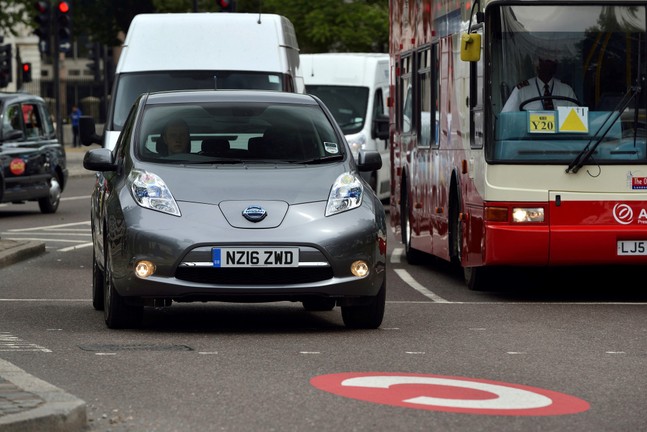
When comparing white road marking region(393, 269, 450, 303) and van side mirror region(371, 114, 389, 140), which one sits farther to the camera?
van side mirror region(371, 114, 389, 140)

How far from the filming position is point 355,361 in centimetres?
988

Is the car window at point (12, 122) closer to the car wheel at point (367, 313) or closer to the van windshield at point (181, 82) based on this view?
the van windshield at point (181, 82)

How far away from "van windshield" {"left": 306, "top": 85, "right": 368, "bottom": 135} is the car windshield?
1730 cm

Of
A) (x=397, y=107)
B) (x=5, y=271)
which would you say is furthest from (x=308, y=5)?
(x=5, y=271)

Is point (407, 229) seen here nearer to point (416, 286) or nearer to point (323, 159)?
point (416, 286)

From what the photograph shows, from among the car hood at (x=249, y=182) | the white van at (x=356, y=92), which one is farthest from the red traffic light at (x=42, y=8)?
the car hood at (x=249, y=182)

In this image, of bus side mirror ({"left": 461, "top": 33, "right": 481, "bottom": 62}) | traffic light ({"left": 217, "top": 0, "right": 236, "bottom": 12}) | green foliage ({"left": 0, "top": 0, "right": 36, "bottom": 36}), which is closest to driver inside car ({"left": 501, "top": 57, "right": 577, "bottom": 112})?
bus side mirror ({"left": 461, "top": 33, "right": 481, "bottom": 62})

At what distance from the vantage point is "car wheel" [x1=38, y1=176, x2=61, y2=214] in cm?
2869

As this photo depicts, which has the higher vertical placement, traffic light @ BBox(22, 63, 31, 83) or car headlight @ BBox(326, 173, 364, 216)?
car headlight @ BBox(326, 173, 364, 216)

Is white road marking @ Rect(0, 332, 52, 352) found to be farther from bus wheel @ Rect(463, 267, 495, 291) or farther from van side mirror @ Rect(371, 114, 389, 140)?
van side mirror @ Rect(371, 114, 389, 140)

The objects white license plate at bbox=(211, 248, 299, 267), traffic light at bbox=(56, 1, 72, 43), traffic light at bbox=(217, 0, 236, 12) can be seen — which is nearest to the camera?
white license plate at bbox=(211, 248, 299, 267)

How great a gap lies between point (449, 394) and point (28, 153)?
19.9 meters

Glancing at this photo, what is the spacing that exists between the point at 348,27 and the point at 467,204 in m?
40.9

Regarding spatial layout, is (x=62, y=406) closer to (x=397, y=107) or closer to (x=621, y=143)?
(x=621, y=143)
